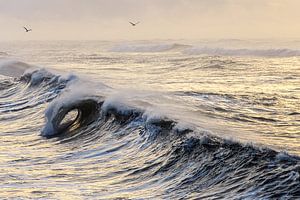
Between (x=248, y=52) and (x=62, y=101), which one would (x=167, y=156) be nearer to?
(x=62, y=101)

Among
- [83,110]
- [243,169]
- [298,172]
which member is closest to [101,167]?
[243,169]

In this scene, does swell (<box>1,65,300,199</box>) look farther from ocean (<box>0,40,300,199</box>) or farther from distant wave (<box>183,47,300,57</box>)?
distant wave (<box>183,47,300,57</box>)

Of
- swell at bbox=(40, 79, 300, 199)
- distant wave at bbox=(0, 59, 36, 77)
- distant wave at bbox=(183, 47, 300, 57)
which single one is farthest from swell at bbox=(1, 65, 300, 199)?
distant wave at bbox=(183, 47, 300, 57)

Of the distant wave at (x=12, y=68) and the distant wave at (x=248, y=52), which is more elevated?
the distant wave at (x=248, y=52)

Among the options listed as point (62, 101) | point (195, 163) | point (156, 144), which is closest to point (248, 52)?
point (62, 101)

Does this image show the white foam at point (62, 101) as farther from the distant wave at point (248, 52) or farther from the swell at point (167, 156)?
the distant wave at point (248, 52)

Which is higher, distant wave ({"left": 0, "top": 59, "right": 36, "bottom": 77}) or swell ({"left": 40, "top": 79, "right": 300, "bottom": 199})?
swell ({"left": 40, "top": 79, "right": 300, "bottom": 199})

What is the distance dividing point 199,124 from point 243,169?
Answer: 8.96ft

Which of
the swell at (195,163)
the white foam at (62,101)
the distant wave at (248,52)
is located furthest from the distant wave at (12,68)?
the distant wave at (248,52)

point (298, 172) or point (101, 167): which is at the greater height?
point (298, 172)

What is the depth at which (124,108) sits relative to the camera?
38.6 ft

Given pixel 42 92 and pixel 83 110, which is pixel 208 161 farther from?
pixel 42 92

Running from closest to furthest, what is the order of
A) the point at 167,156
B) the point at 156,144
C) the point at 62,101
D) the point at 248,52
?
the point at 167,156
the point at 156,144
the point at 62,101
the point at 248,52

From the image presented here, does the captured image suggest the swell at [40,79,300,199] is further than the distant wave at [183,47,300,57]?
No
